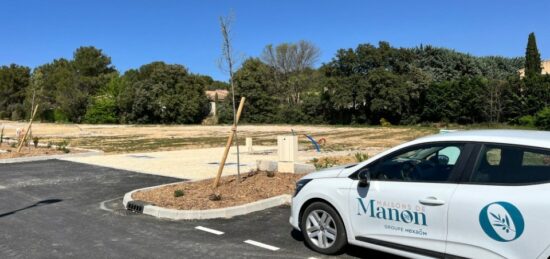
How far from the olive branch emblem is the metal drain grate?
586 centimetres

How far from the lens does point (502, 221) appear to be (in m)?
4.04

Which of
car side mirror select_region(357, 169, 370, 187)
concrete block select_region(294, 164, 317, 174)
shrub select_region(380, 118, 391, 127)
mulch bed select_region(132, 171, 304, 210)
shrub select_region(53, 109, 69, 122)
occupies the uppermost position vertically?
shrub select_region(53, 109, 69, 122)

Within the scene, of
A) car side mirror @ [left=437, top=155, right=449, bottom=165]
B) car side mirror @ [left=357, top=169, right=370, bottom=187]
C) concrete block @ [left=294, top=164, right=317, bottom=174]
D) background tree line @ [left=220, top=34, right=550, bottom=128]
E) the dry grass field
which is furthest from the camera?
background tree line @ [left=220, top=34, right=550, bottom=128]

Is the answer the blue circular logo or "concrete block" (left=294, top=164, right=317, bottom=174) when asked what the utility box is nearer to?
"concrete block" (left=294, top=164, right=317, bottom=174)

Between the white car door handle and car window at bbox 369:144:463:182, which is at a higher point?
car window at bbox 369:144:463:182

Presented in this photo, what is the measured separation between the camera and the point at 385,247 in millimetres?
4977

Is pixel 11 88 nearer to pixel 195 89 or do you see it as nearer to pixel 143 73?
pixel 143 73

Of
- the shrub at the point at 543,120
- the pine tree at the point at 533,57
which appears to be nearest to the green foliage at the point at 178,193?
the shrub at the point at 543,120

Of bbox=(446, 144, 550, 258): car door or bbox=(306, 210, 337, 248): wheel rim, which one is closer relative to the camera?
bbox=(446, 144, 550, 258): car door

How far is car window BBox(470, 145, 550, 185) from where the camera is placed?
13.2ft

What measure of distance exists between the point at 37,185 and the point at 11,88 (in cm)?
9278

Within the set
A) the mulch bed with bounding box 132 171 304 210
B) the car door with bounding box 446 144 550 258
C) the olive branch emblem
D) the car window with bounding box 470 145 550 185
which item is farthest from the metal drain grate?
the olive branch emblem

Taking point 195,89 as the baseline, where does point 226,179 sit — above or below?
below

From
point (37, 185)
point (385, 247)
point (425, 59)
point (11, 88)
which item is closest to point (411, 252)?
point (385, 247)
